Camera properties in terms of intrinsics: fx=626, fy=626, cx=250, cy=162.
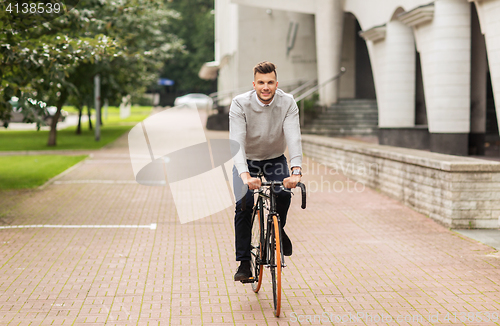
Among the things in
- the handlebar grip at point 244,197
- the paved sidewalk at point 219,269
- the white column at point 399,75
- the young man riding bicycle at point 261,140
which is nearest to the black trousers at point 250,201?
the young man riding bicycle at point 261,140

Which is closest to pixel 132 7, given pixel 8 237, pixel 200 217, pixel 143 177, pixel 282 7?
pixel 143 177

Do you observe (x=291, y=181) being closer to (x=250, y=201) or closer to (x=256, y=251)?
(x=250, y=201)

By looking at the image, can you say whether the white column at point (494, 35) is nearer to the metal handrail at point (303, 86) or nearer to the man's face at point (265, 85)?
the man's face at point (265, 85)

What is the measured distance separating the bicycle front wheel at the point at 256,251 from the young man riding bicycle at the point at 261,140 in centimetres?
6

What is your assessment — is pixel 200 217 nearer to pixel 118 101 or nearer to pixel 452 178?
pixel 452 178

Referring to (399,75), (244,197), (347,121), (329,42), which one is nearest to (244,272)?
(244,197)

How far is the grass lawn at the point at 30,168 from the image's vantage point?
12852mm

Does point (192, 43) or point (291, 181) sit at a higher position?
point (192, 43)

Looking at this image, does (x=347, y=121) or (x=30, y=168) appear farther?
(x=347, y=121)

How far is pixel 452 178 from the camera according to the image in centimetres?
807

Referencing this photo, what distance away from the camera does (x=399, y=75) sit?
17547mm

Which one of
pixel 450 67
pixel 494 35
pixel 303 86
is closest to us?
pixel 494 35

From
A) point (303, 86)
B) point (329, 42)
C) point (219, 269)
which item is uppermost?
point (329, 42)

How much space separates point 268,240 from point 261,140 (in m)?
0.80
